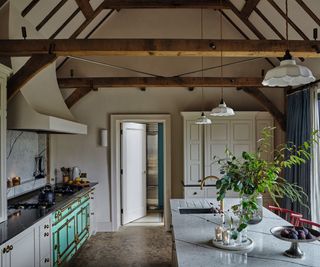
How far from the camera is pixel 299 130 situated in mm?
4746

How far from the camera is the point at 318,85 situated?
430cm

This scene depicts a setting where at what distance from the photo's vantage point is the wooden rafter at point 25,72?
3.16 m

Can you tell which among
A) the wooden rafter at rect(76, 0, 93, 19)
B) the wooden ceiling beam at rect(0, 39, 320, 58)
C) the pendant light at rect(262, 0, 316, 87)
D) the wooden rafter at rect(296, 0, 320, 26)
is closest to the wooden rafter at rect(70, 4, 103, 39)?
the wooden rafter at rect(76, 0, 93, 19)

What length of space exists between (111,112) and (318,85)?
3656 mm

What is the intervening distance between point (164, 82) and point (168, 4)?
1377 millimetres

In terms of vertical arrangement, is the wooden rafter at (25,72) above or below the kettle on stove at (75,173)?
above

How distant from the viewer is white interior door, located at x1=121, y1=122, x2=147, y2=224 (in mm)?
6020

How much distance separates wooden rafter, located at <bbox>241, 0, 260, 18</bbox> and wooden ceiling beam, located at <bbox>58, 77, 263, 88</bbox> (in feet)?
3.41

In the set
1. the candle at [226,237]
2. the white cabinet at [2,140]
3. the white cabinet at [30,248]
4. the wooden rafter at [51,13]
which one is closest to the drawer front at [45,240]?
the white cabinet at [30,248]

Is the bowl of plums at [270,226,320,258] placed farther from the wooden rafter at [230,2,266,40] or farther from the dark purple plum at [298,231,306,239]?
the wooden rafter at [230,2,266,40]

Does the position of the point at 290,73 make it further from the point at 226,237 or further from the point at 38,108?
the point at 38,108

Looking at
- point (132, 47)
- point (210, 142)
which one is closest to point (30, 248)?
point (132, 47)

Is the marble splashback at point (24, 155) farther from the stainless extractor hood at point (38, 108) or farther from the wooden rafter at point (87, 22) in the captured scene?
the wooden rafter at point (87, 22)

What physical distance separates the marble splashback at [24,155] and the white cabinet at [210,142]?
256 centimetres
